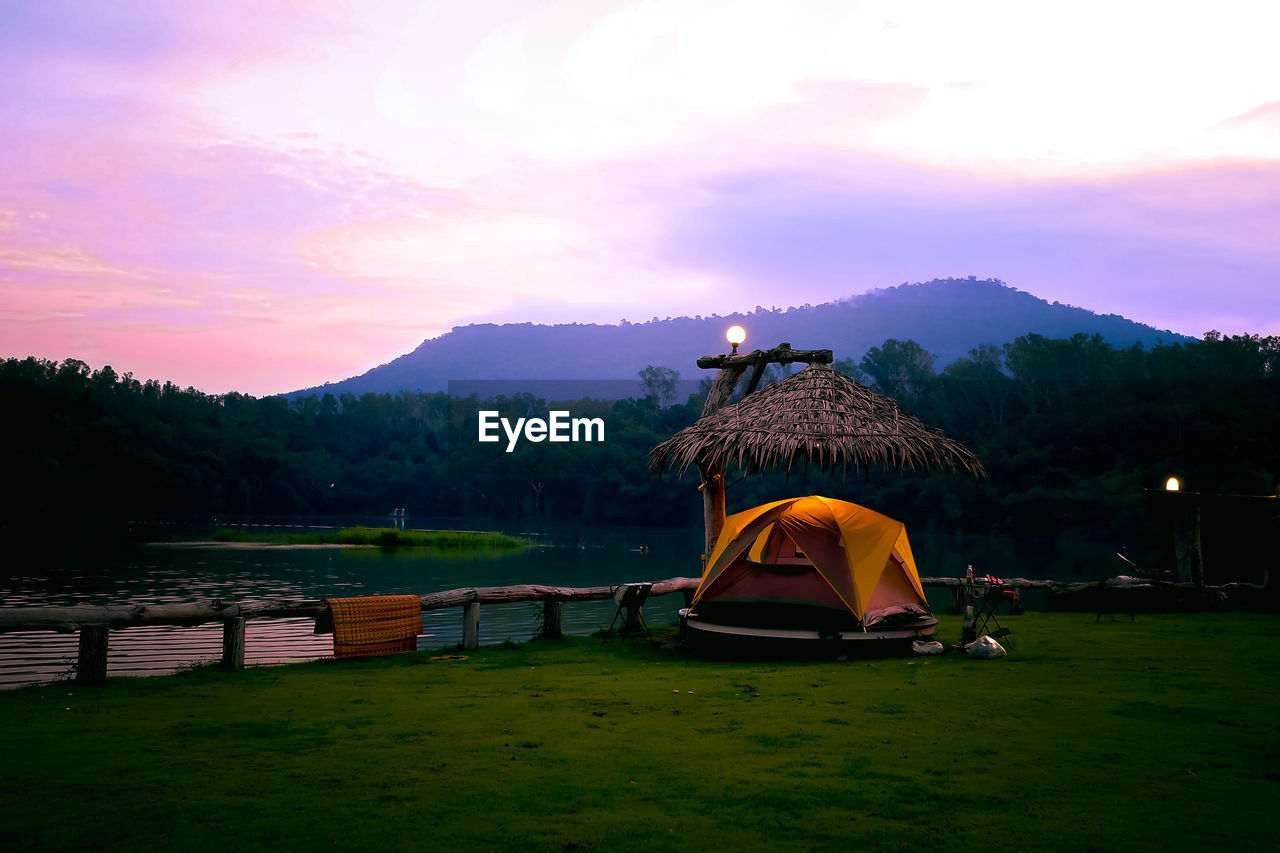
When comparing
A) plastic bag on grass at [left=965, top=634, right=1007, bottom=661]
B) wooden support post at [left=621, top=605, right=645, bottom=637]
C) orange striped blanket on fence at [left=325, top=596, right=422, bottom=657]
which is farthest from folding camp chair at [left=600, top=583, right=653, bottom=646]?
plastic bag on grass at [left=965, top=634, right=1007, bottom=661]

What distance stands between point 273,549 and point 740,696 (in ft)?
155

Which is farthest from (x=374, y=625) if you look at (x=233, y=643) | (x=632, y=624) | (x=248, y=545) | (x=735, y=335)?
(x=248, y=545)

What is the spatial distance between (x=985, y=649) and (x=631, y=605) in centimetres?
537

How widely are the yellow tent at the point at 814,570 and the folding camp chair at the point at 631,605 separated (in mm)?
991

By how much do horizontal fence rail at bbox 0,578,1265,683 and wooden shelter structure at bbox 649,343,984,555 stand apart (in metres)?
2.05

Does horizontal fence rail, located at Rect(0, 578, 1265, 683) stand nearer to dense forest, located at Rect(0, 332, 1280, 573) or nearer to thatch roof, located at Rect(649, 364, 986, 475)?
thatch roof, located at Rect(649, 364, 986, 475)

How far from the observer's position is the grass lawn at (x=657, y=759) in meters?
5.65

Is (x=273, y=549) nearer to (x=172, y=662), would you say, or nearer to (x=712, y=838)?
(x=172, y=662)

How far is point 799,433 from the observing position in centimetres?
1475

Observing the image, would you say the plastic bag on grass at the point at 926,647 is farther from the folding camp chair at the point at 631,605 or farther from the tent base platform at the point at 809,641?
the folding camp chair at the point at 631,605

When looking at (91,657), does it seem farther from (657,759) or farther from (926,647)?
(926,647)

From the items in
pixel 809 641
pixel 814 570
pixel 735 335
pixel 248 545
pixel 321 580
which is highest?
pixel 735 335

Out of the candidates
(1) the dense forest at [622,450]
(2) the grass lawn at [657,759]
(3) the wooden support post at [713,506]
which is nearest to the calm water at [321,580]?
(3) the wooden support post at [713,506]

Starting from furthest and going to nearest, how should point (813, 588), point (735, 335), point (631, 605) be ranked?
point (735, 335), point (631, 605), point (813, 588)
